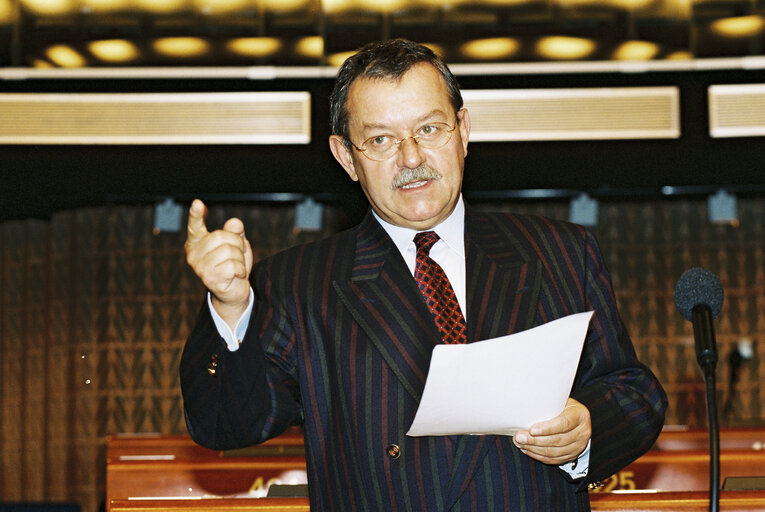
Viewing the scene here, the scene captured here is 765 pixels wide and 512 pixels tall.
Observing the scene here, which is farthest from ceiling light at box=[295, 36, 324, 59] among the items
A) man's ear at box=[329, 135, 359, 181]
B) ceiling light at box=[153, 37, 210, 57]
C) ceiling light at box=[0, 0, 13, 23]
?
man's ear at box=[329, 135, 359, 181]

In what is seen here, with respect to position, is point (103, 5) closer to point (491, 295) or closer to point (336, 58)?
point (336, 58)

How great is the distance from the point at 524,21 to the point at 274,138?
5.26 ft

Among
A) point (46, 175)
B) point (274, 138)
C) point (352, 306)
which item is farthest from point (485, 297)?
point (46, 175)

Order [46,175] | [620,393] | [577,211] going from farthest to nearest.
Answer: [577,211] → [46,175] → [620,393]

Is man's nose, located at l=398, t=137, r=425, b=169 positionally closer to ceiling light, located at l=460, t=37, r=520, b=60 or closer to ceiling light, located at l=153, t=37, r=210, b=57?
ceiling light, located at l=460, t=37, r=520, b=60

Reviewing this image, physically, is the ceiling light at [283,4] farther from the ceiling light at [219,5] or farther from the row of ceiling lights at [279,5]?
the ceiling light at [219,5]

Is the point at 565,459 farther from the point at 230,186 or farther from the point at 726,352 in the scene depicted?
the point at 726,352

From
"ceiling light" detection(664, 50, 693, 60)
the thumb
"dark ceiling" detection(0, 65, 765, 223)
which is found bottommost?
the thumb

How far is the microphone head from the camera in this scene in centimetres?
153

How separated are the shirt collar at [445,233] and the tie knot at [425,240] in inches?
0.4

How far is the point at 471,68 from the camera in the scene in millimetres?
4898

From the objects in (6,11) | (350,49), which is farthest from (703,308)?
(6,11)

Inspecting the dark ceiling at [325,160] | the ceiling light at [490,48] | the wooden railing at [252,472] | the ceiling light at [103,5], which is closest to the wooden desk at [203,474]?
the wooden railing at [252,472]

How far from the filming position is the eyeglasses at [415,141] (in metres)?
1.54
